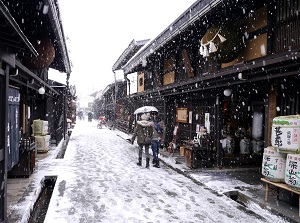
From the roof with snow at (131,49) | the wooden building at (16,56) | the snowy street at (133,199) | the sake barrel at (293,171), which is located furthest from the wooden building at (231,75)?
the roof with snow at (131,49)

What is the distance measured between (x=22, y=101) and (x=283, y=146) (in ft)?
34.0

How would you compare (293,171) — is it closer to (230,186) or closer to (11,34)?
(230,186)

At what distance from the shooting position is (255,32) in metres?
8.99

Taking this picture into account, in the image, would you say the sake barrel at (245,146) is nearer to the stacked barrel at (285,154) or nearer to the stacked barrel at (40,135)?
the stacked barrel at (285,154)

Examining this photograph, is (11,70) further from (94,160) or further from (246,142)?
(246,142)

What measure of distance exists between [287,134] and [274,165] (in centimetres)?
90

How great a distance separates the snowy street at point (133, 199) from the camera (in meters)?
5.99

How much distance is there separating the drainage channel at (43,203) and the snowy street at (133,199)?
1.08 feet

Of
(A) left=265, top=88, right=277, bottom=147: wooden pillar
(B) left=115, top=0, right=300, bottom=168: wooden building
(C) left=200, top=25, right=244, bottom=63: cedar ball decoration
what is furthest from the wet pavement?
(C) left=200, top=25, right=244, bottom=63: cedar ball decoration

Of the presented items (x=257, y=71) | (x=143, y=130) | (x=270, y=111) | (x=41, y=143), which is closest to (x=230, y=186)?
(x=270, y=111)

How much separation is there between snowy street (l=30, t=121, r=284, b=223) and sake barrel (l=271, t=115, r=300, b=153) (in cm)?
157

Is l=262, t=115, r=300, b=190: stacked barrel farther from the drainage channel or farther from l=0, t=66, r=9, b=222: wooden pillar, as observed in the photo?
l=0, t=66, r=9, b=222: wooden pillar

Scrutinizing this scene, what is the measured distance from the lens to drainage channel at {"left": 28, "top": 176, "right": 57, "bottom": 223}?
6.55 metres

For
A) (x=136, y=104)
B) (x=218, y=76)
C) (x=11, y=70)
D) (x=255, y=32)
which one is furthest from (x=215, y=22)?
(x=136, y=104)
